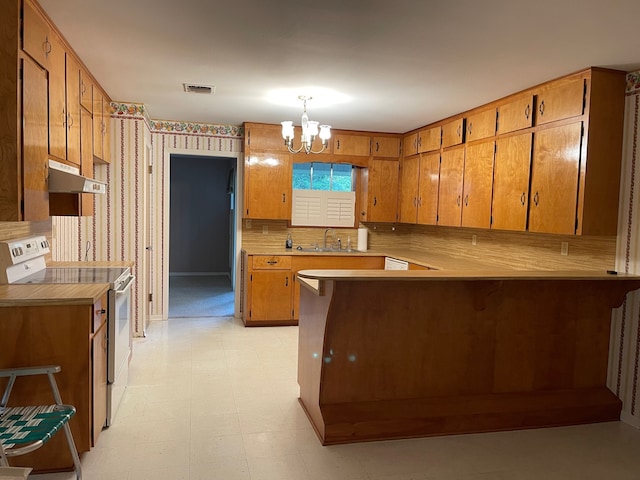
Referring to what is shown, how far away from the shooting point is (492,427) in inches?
117

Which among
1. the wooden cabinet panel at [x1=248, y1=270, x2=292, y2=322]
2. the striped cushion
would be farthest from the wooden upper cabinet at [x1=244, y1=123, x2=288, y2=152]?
the striped cushion

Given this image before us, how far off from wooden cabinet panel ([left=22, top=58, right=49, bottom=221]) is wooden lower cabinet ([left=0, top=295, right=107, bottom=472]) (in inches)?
19.8

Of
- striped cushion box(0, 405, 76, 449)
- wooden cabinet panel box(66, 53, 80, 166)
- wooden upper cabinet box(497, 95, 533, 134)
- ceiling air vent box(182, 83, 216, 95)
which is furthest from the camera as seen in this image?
ceiling air vent box(182, 83, 216, 95)

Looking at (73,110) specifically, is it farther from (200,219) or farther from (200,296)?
(200,219)

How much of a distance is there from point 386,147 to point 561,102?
2.63 m

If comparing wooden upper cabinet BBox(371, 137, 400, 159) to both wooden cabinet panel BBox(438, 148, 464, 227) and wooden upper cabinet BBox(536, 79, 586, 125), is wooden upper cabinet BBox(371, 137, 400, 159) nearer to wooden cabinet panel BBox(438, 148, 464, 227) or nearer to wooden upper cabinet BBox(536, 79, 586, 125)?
wooden cabinet panel BBox(438, 148, 464, 227)

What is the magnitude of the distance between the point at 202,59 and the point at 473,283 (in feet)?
7.59

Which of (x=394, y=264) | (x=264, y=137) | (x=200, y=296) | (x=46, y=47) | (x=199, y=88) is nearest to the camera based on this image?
(x=46, y=47)

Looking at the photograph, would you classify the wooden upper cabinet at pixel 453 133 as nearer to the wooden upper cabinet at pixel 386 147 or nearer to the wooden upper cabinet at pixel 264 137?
the wooden upper cabinet at pixel 386 147

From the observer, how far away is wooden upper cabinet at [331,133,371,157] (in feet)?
18.2

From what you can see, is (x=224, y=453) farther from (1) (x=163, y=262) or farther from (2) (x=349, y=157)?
(2) (x=349, y=157)

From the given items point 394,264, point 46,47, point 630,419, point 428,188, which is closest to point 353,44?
point 46,47

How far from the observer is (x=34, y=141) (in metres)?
2.36

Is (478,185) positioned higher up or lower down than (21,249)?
higher up
